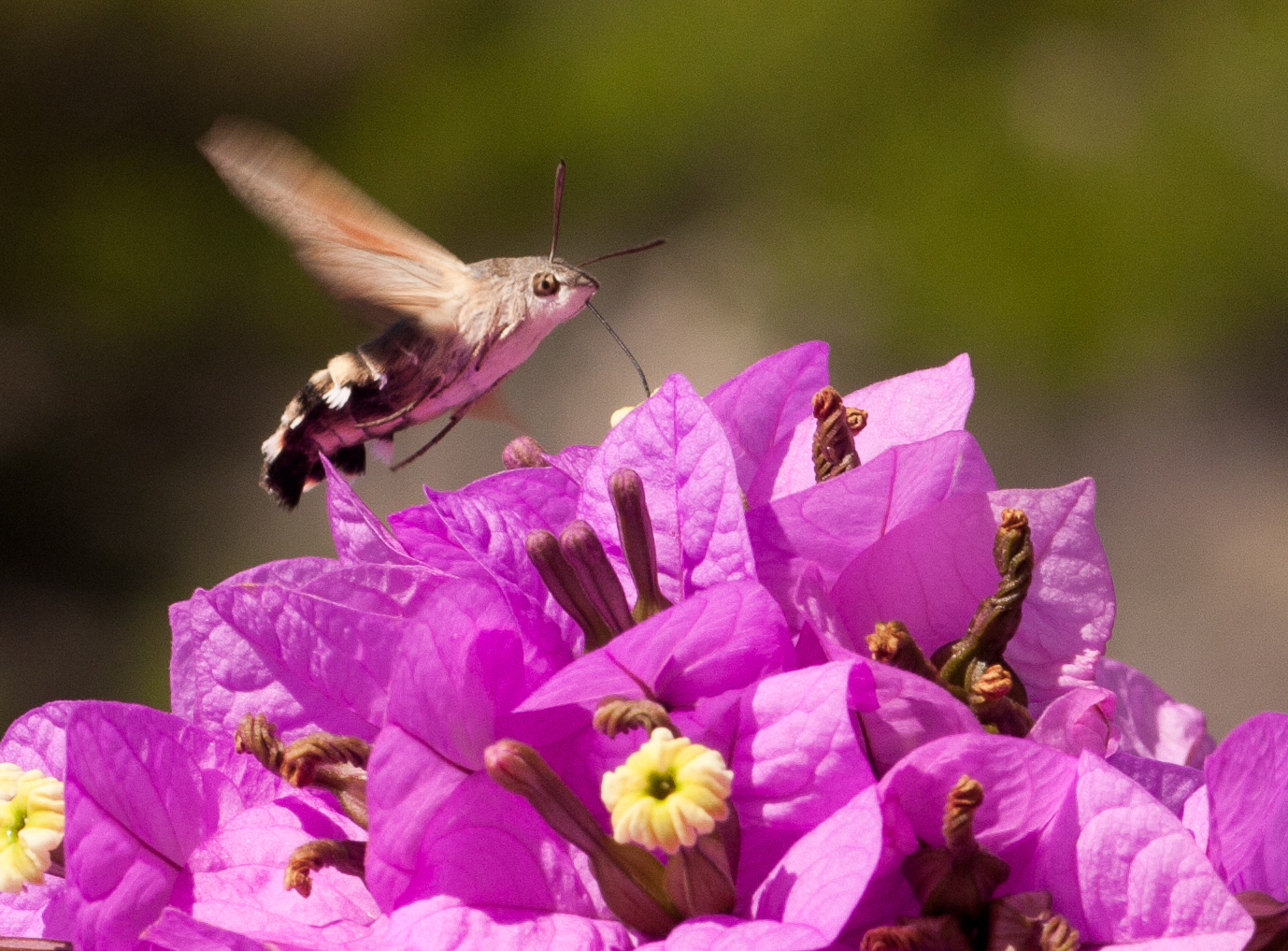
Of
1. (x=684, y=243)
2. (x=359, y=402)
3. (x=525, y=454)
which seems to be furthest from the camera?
(x=684, y=243)

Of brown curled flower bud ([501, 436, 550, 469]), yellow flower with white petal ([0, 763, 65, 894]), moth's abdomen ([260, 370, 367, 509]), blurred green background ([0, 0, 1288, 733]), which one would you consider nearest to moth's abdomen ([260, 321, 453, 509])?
moth's abdomen ([260, 370, 367, 509])

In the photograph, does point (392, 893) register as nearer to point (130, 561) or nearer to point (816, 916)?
point (816, 916)

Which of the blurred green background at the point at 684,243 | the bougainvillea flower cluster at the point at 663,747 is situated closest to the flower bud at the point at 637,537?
the bougainvillea flower cluster at the point at 663,747

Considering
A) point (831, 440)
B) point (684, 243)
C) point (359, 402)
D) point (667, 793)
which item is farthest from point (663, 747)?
point (684, 243)

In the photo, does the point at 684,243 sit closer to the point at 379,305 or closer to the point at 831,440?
the point at 379,305

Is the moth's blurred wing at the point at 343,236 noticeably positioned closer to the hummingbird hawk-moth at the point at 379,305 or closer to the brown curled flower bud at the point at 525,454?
the hummingbird hawk-moth at the point at 379,305

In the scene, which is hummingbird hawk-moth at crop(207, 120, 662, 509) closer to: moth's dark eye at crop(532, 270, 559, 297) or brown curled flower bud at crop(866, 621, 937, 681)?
moth's dark eye at crop(532, 270, 559, 297)
